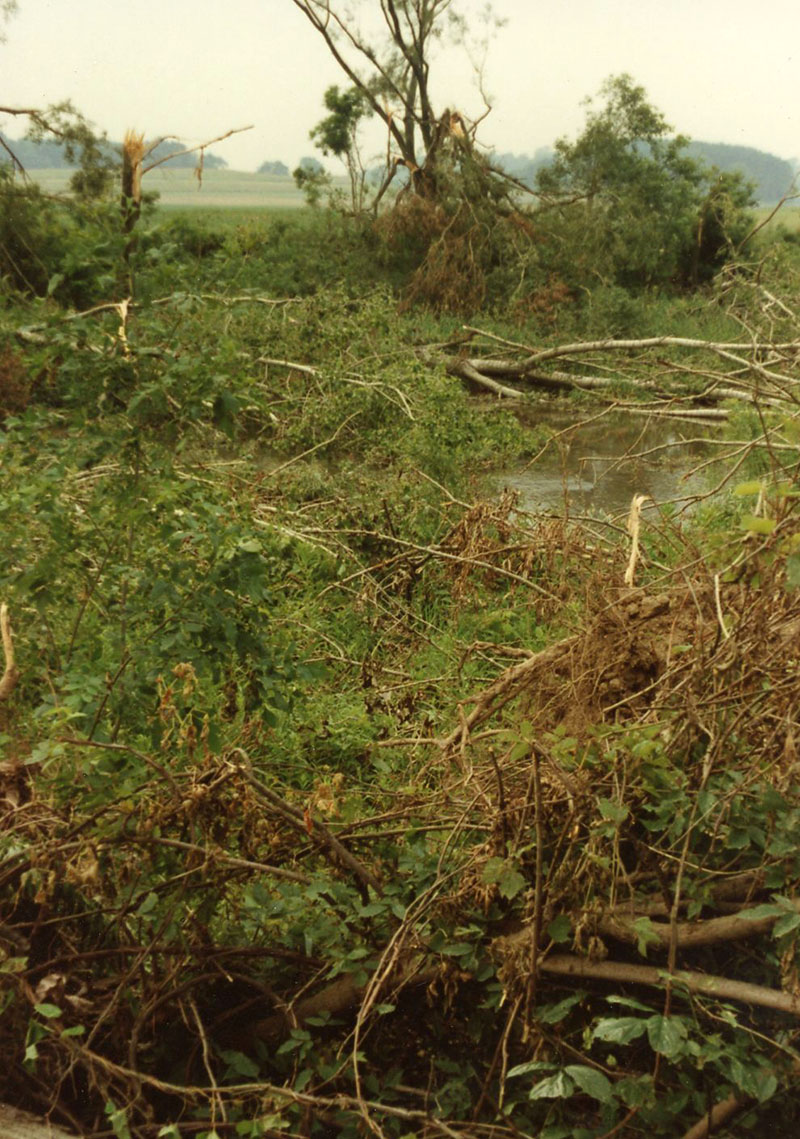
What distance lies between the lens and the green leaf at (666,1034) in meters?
2.22

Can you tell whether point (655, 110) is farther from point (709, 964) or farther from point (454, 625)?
point (709, 964)

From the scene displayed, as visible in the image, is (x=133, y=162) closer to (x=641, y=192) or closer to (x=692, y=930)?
(x=692, y=930)

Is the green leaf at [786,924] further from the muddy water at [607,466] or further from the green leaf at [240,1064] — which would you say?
the muddy water at [607,466]

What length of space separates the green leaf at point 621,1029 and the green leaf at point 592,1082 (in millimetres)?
84

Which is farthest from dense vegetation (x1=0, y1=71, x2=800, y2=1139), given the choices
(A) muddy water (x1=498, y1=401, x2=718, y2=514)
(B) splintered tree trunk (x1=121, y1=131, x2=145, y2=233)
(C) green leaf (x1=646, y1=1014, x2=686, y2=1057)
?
(A) muddy water (x1=498, y1=401, x2=718, y2=514)

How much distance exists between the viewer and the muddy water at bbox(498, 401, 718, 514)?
7.35 metres

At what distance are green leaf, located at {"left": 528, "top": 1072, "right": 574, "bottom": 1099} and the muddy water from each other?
4.08 meters

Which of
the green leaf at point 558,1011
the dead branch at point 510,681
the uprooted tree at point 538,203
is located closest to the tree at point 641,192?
the uprooted tree at point 538,203

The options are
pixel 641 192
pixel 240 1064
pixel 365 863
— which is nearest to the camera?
pixel 240 1064

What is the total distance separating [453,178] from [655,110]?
398cm

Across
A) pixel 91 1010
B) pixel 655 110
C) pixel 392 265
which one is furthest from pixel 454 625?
pixel 655 110

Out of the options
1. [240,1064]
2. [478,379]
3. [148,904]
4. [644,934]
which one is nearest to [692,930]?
[644,934]

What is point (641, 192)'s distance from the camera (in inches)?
616

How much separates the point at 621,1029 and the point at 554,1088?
18cm
